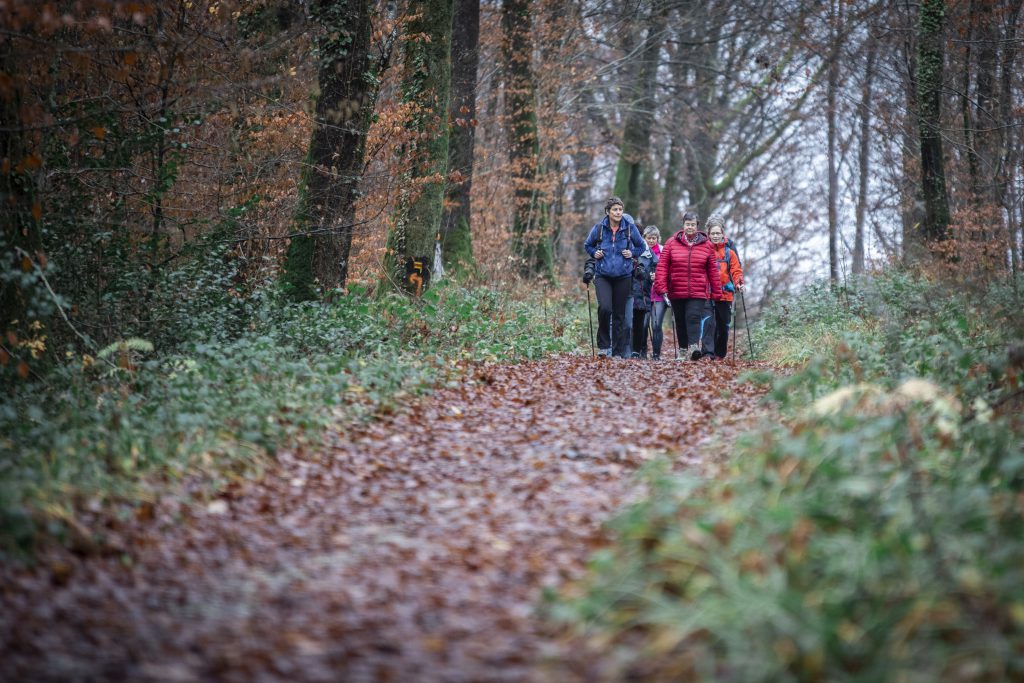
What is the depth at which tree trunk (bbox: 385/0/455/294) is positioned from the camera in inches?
544

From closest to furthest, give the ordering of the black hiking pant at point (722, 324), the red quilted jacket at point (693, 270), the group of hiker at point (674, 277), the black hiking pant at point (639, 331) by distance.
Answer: the group of hiker at point (674, 277)
the red quilted jacket at point (693, 270)
the black hiking pant at point (722, 324)
the black hiking pant at point (639, 331)

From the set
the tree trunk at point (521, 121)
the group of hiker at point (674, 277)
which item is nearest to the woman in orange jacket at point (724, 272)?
the group of hiker at point (674, 277)

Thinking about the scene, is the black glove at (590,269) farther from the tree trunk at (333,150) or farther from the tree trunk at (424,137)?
the tree trunk at (333,150)

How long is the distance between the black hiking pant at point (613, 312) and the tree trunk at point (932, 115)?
6.92 metres

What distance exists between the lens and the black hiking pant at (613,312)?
13203 mm

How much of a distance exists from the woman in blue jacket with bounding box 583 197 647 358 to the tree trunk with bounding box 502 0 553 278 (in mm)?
6229

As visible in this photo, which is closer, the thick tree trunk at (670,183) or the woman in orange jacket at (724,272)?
the woman in orange jacket at (724,272)

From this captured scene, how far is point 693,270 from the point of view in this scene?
1327cm

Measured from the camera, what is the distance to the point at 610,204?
13219mm

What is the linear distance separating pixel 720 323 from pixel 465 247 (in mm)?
5288

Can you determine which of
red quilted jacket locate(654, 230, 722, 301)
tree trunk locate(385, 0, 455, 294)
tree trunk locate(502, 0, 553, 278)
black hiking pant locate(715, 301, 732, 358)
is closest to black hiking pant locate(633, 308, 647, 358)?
red quilted jacket locate(654, 230, 722, 301)

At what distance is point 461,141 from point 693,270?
5.89 meters

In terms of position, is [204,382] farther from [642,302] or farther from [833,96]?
[833,96]

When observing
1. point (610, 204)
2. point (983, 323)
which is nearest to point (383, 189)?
point (610, 204)
